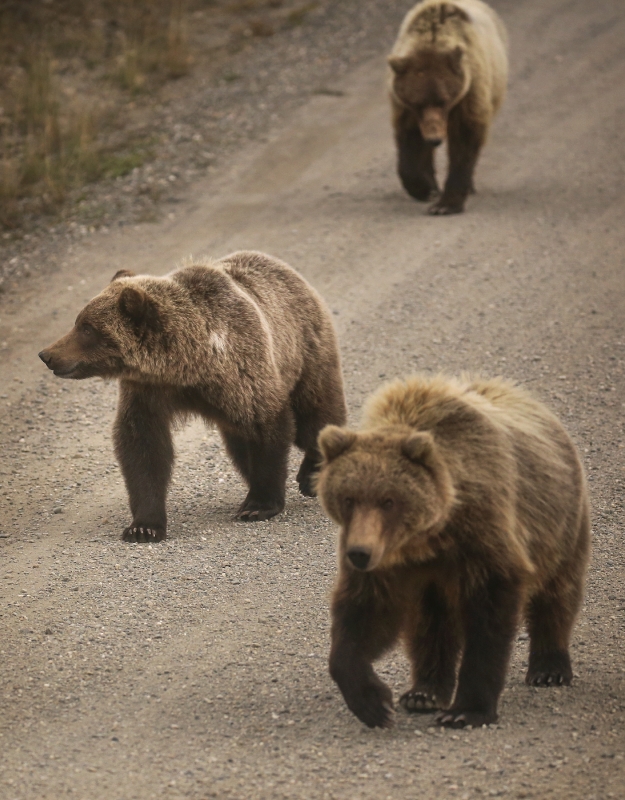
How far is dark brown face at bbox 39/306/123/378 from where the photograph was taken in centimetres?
723

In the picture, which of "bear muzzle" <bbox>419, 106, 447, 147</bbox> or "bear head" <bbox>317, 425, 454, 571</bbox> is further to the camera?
"bear muzzle" <bbox>419, 106, 447, 147</bbox>

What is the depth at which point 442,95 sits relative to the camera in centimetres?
1263

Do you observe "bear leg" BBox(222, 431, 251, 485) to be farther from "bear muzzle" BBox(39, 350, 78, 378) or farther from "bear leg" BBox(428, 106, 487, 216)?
"bear leg" BBox(428, 106, 487, 216)

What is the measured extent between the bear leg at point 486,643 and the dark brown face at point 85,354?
11.2ft

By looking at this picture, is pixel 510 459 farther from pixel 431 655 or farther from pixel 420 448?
pixel 431 655

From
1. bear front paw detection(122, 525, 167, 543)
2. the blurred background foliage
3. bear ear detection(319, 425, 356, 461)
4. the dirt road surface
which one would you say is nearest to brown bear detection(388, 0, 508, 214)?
the dirt road surface

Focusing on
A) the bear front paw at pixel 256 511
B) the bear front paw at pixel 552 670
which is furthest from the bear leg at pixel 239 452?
the bear front paw at pixel 552 670

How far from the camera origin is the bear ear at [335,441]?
445 centimetres

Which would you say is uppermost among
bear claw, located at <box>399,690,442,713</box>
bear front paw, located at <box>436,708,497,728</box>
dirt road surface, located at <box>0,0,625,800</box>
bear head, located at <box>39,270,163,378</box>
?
bear head, located at <box>39,270,163,378</box>

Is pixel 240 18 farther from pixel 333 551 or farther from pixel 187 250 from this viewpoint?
pixel 333 551

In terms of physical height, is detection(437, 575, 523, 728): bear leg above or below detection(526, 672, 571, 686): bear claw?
above

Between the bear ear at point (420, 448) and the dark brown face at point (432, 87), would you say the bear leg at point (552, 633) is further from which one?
the dark brown face at point (432, 87)

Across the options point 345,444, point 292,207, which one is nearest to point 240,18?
point 292,207

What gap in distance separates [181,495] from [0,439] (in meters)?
1.78
